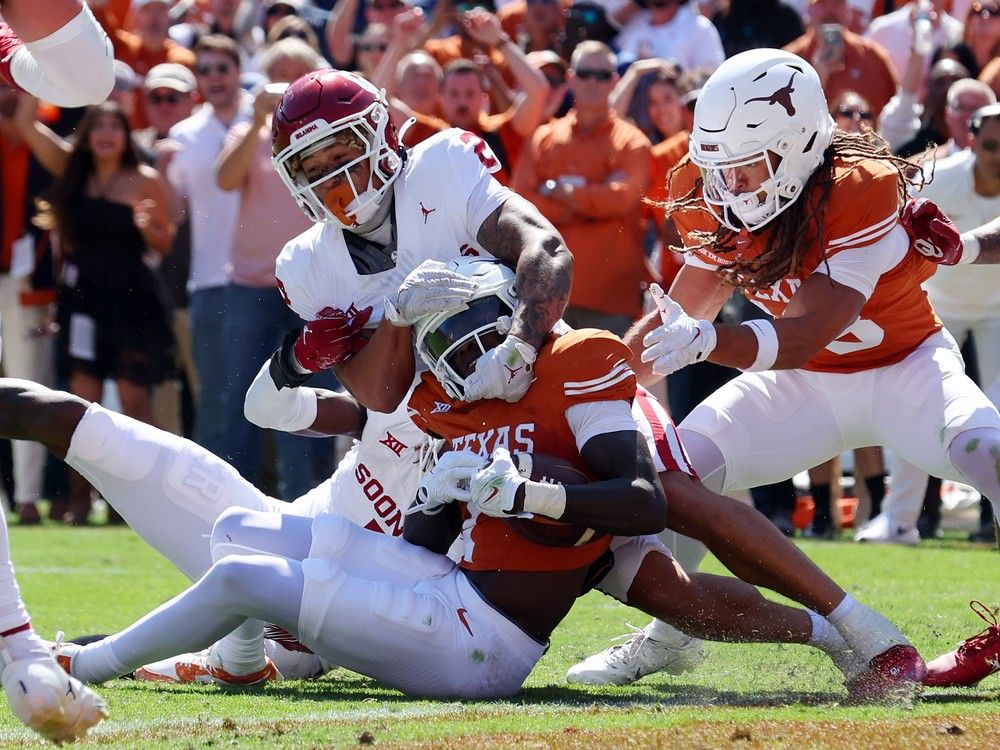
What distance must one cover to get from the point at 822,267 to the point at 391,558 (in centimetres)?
144

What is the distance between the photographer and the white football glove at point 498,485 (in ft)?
13.2

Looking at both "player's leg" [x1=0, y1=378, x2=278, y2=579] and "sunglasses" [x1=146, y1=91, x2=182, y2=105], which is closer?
"player's leg" [x1=0, y1=378, x2=278, y2=579]

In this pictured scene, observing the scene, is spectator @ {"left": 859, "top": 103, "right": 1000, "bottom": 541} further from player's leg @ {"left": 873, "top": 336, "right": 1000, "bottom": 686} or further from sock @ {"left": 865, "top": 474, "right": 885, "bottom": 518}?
player's leg @ {"left": 873, "top": 336, "right": 1000, "bottom": 686}

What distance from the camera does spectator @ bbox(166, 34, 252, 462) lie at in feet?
28.5

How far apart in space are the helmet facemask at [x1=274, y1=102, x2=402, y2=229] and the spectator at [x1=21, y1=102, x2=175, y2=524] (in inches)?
164

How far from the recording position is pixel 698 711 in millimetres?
4027

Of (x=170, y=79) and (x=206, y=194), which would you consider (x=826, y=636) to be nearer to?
(x=206, y=194)

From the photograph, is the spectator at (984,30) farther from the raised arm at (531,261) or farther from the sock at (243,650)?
the sock at (243,650)

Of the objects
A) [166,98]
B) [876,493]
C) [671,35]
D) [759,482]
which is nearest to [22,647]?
[759,482]

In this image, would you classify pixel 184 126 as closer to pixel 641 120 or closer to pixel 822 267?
pixel 641 120

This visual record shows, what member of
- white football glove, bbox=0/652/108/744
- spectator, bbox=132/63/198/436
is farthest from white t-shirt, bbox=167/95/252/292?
white football glove, bbox=0/652/108/744

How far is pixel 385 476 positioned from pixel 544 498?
1185 millimetres

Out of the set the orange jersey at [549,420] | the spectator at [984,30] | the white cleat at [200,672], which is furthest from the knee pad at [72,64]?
the spectator at [984,30]

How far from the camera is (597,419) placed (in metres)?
4.21
